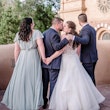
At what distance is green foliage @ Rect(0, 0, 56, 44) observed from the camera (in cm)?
2662

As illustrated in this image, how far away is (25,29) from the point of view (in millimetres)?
5094

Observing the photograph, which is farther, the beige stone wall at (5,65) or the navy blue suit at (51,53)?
the beige stone wall at (5,65)

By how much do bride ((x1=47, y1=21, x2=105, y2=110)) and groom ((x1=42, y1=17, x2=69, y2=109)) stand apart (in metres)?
0.09

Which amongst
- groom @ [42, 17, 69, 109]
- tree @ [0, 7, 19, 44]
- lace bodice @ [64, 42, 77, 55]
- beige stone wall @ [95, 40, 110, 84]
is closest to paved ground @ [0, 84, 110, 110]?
beige stone wall @ [95, 40, 110, 84]

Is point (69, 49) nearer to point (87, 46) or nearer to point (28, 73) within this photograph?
point (87, 46)

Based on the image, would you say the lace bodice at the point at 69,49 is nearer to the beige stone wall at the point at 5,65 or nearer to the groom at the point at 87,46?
the groom at the point at 87,46

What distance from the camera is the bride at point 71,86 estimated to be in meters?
5.18

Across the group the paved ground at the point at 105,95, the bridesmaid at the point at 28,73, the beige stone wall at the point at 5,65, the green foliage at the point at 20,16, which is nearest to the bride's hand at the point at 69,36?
the bridesmaid at the point at 28,73

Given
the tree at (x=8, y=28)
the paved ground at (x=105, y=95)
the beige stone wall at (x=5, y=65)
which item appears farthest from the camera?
the tree at (x=8, y=28)

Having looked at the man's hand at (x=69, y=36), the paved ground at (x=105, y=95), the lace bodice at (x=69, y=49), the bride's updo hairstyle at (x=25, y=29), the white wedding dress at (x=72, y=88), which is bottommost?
the paved ground at (x=105, y=95)

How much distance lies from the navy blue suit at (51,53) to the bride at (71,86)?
3.4 inches

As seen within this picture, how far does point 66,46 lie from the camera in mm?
5211

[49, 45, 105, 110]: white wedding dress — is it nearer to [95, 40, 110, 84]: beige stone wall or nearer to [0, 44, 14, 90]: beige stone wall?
[0, 44, 14, 90]: beige stone wall

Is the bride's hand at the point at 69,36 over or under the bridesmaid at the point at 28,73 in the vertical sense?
over
